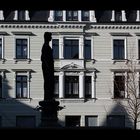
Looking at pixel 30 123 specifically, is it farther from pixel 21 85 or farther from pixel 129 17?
pixel 129 17

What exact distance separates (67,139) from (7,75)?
3219 centimetres

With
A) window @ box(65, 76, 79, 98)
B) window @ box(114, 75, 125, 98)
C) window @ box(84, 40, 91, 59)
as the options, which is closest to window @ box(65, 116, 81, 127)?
window @ box(65, 76, 79, 98)

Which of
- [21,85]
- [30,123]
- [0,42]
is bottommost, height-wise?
[30,123]

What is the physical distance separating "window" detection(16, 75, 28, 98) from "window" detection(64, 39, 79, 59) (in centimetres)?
338

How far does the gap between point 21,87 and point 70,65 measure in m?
3.75

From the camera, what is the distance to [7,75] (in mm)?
36844

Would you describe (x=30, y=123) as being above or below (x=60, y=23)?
below

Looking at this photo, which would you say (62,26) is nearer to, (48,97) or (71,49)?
(71,49)

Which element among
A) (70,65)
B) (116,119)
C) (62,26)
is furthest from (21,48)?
(116,119)

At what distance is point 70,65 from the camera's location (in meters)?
36.8

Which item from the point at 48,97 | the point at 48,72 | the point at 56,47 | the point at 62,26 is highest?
the point at 62,26

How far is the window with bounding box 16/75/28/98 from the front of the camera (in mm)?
36906

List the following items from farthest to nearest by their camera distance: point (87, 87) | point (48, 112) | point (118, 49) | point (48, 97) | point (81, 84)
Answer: point (118, 49) → point (87, 87) → point (81, 84) → point (48, 97) → point (48, 112)

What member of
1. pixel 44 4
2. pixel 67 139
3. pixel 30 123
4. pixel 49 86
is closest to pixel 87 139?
pixel 67 139
